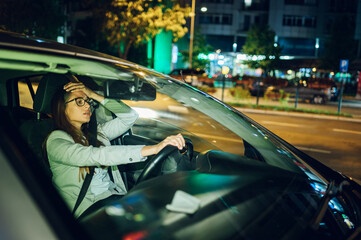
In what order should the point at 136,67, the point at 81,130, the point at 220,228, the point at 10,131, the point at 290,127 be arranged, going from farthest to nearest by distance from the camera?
the point at 290,127, the point at 81,130, the point at 136,67, the point at 220,228, the point at 10,131

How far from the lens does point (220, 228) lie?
1.33 metres

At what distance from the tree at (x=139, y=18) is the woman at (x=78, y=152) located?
1936cm

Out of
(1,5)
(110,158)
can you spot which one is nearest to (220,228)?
(110,158)

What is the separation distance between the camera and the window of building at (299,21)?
46.8 m

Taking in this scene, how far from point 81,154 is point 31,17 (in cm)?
2051

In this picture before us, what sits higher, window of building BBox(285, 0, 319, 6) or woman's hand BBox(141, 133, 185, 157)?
window of building BBox(285, 0, 319, 6)

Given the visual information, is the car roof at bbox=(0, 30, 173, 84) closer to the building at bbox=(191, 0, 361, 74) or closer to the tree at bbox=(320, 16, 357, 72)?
the tree at bbox=(320, 16, 357, 72)

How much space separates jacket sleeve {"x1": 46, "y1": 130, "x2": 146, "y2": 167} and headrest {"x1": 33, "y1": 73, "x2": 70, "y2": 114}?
15.5 inches

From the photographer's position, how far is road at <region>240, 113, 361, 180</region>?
660 cm

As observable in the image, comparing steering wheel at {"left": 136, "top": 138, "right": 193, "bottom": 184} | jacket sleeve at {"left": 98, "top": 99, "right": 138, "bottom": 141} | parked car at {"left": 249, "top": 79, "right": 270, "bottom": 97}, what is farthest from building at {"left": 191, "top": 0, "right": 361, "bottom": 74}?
steering wheel at {"left": 136, "top": 138, "right": 193, "bottom": 184}

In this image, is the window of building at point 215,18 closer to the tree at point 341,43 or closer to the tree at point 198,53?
the tree at point 198,53

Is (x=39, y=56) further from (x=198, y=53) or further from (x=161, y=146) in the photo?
(x=198, y=53)

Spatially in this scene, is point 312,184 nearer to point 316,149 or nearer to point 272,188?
point 272,188

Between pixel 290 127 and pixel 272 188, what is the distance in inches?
381
